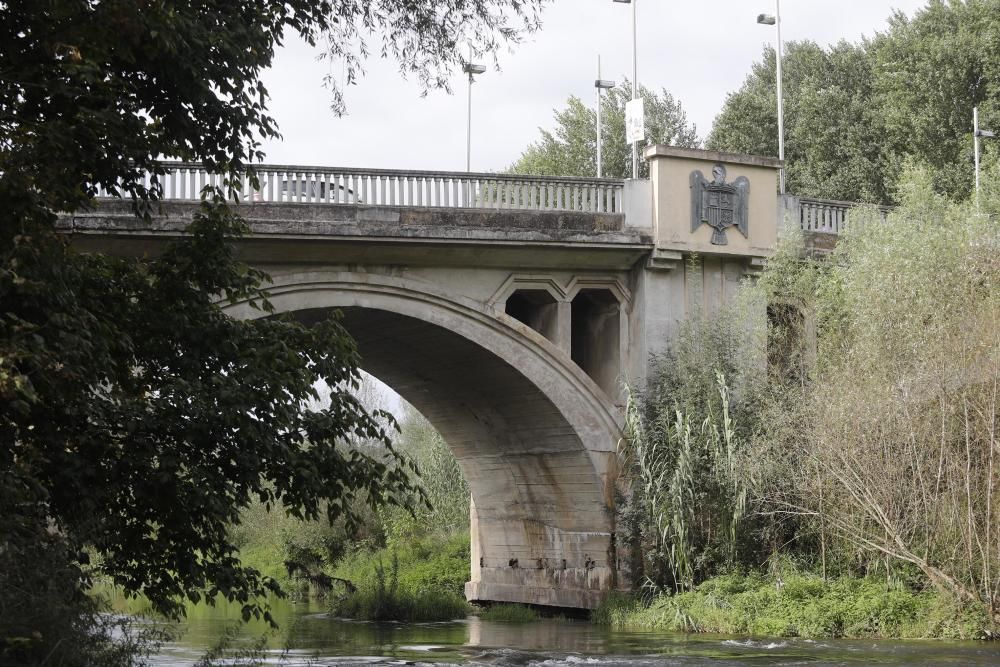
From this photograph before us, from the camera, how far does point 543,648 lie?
16531mm

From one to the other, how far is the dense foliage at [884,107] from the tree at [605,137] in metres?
3.18

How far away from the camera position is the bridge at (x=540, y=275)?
1895 cm

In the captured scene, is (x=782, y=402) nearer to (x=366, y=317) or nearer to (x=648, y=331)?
(x=648, y=331)

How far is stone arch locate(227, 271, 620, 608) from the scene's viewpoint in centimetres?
1952

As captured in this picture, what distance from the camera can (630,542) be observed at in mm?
19797

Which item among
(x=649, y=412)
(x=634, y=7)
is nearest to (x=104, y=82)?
(x=649, y=412)

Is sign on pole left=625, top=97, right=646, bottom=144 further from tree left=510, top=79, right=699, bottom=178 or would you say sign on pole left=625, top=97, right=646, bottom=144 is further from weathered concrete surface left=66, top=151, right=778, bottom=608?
tree left=510, top=79, right=699, bottom=178

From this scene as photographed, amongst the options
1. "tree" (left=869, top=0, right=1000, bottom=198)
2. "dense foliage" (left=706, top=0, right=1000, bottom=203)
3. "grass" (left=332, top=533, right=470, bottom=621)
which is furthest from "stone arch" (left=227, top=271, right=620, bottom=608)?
"tree" (left=869, top=0, right=1000, bottom=198)

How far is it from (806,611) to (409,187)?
7658 millimetres

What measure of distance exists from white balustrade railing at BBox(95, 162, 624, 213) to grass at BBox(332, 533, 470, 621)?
5403mm

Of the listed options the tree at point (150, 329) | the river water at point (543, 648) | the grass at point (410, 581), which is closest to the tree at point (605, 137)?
the grass at point (410, 581)

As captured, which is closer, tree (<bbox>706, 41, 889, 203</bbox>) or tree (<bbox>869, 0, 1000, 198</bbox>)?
tree (<bbox>869, 0, 1000, 198</bbox>)

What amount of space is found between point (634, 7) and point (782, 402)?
38.8ft

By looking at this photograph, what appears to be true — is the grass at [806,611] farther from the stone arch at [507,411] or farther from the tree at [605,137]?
the tree at [605,137]
